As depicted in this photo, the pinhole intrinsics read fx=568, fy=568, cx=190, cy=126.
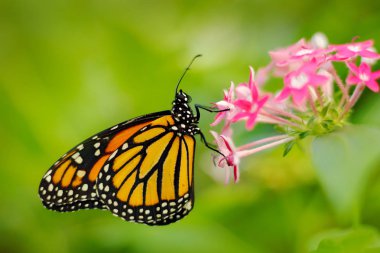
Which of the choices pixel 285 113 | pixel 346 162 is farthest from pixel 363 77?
pixel 346 162

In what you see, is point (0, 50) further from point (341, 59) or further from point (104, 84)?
point (341, 59)

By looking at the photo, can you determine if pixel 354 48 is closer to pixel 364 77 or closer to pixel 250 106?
pixel 364 77

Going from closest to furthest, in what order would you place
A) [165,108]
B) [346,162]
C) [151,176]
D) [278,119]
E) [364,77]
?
[346,162]
[364,77]
[278,119]
[151,176]
[165,108]

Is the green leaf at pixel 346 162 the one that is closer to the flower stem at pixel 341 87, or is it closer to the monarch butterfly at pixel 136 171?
the flower stem at pixel 341 87

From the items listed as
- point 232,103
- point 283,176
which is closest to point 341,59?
point 232,103

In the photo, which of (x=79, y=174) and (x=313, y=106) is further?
(x=79, y=174)

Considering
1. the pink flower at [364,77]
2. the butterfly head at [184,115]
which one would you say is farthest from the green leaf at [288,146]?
the butterfly head at [184,115]

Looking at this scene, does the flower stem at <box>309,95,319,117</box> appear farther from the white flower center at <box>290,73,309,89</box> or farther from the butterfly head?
the butterfly head
